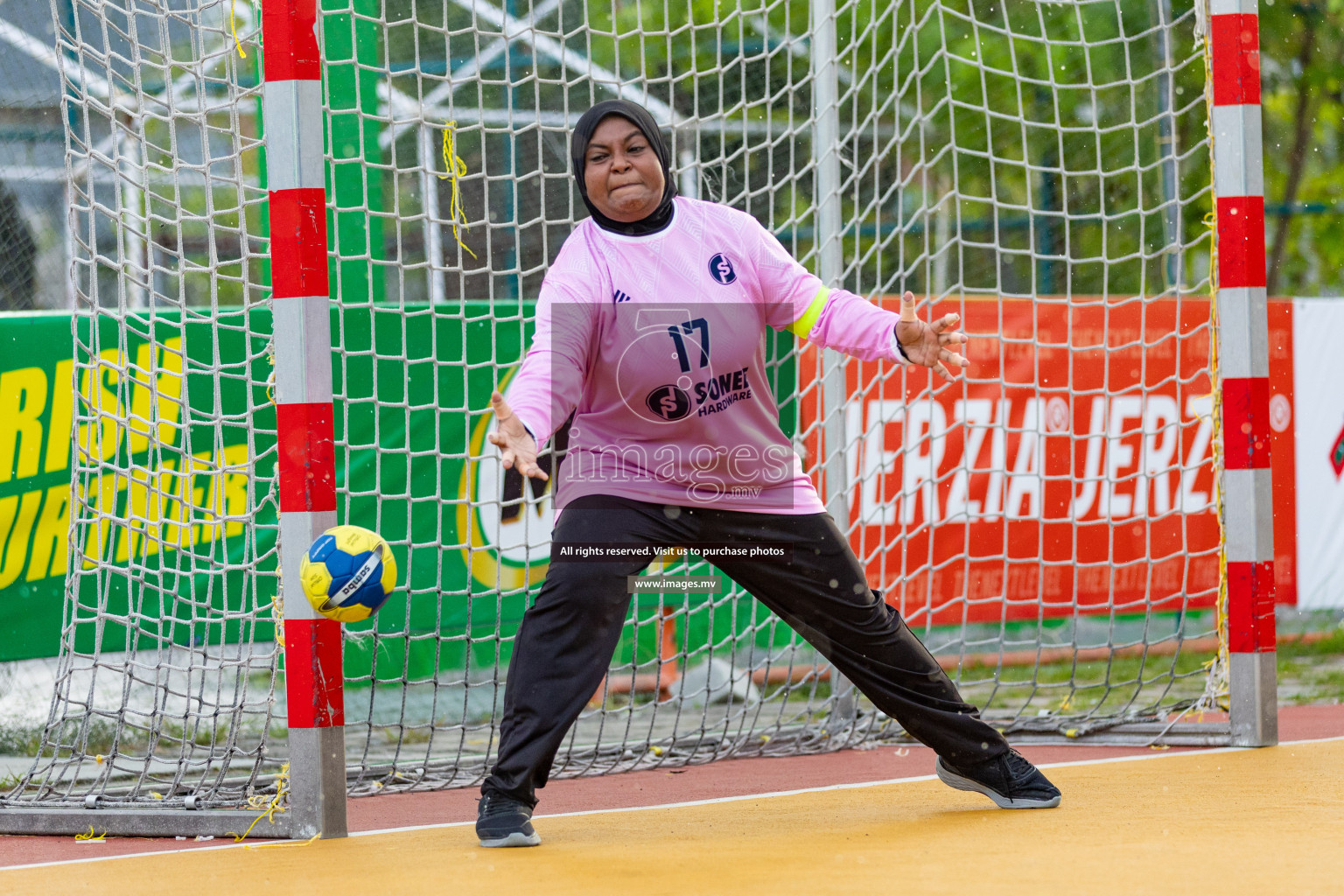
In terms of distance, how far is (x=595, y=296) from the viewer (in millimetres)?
3871

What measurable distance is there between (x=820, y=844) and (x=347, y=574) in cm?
135

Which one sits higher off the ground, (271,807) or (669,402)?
(669,402)

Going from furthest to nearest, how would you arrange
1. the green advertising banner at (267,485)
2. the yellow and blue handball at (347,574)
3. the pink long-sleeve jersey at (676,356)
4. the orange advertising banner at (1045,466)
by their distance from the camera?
the orange advertising banner at (1045,466), the green advertising banner at (267,485), the pink long-sleeve jersey at (676,356), the yellow and blue handball at (347,574)

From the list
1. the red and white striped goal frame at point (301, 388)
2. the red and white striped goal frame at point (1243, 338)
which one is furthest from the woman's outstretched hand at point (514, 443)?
the red and white striped goal frame at point (1243, 338)

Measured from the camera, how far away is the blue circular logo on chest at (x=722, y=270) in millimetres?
3982

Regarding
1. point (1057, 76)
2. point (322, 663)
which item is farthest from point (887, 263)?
point (322, 663)

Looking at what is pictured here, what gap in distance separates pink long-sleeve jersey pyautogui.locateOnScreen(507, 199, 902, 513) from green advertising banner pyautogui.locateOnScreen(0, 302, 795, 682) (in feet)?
5.39

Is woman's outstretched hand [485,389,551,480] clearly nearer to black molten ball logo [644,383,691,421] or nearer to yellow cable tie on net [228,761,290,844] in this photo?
black molten ball logo [644,383,691,421]

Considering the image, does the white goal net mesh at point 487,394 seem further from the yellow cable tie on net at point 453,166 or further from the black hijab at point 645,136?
the black hijab at point 645,136

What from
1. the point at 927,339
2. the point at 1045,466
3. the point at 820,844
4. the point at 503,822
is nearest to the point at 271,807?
the point at 503,822

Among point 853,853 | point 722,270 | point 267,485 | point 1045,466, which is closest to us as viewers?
point 853,853

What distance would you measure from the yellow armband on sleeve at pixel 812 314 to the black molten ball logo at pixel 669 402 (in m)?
0.38

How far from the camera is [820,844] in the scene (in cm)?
373

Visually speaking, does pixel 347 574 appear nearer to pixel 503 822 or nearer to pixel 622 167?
pixel 503 822
